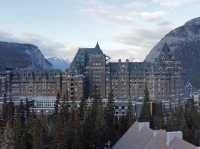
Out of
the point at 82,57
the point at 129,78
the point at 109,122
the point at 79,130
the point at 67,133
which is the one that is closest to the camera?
the point at 67,133

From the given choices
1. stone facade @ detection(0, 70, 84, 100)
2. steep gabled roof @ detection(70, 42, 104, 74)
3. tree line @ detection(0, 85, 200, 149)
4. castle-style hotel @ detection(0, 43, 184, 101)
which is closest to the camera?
tree line @ detection(0, 85, 200, 149)

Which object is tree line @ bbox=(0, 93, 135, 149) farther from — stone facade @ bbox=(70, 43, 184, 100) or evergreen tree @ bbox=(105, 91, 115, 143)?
stone facade @ bbox=(70, 43, 184, 100)

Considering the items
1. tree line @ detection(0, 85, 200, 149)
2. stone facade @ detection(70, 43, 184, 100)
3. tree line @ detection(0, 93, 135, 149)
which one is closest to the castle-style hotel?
stone facade @ detection(70, 43, 184, 100)

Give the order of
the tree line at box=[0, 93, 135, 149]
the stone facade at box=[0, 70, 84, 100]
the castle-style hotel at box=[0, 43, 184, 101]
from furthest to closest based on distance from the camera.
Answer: the castle-style hotel at box=[0, 43, 184, 101], the stone facade at box=[0, 70, 84, 100], the tree line at box=[0, 93, 135, 149]

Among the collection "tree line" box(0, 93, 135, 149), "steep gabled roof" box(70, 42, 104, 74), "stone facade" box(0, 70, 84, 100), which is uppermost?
"steep gabled roof" box(70, 42, 104, 74)

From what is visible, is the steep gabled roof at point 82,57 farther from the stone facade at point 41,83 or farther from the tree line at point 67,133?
the tree line at point 67,133

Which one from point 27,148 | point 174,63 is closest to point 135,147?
point 27,148

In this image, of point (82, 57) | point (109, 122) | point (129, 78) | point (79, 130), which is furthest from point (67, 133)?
point (82, 57)

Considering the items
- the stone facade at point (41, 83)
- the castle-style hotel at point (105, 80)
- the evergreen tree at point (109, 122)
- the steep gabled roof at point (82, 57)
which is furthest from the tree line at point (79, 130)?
the steep gabled roof at point (82, 57)

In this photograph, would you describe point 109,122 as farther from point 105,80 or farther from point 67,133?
point 105,80

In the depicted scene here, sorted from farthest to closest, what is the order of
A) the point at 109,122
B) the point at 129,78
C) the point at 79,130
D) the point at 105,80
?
the point at 129,78 → the point at 105,80 → the point at 109,122 → the point at 79,130

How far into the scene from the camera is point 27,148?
175 feet

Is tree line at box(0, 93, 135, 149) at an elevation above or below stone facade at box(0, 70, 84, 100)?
below

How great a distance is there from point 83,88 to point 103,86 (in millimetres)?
5701
